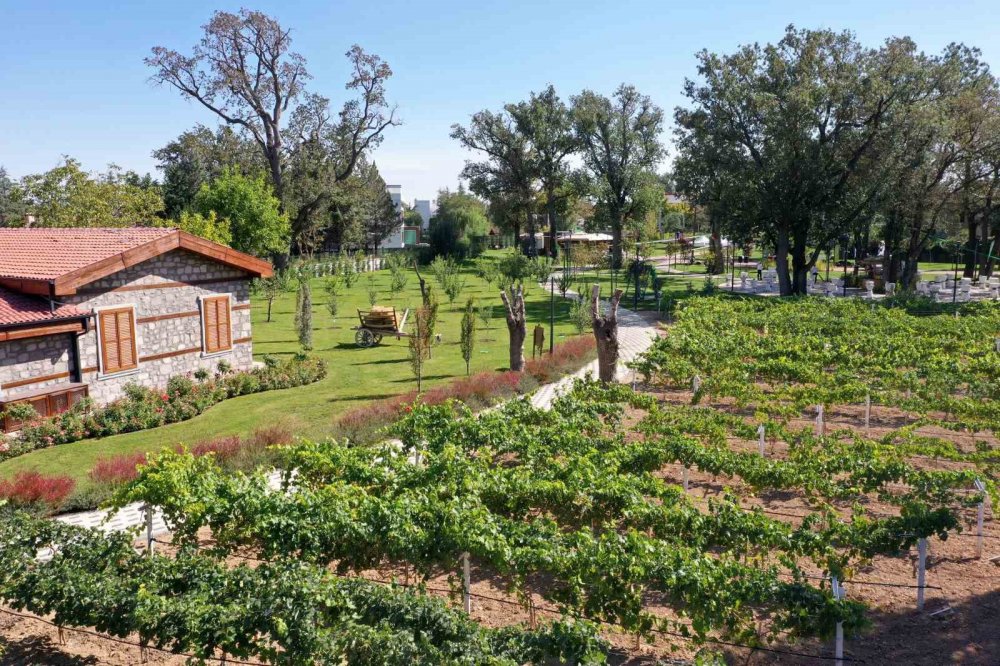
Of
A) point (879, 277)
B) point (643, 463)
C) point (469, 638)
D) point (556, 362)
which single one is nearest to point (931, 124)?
point (879, 277)

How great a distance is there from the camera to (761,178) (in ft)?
114

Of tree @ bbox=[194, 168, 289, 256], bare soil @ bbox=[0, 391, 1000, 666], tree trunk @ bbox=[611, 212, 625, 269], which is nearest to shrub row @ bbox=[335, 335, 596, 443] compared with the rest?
bare soil @ bbox=[0, 391, 1000, 666]

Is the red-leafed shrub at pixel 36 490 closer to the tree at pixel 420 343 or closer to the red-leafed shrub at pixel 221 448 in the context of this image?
the red-leafed shrub at pixel 221 448

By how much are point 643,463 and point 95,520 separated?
774 cm

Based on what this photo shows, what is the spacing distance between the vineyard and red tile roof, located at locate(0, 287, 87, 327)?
7575mm

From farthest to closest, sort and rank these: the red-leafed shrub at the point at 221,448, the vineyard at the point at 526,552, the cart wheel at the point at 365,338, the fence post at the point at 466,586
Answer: the cart wheel at the point at 365,338, the red-leafed shrub at the point at 221,448, the fence post at the point at 466,586, the vineyard at the point at 526,552

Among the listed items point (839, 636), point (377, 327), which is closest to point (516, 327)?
point (377, 327)

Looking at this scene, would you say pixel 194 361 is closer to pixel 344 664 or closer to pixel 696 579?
pixel 344 664

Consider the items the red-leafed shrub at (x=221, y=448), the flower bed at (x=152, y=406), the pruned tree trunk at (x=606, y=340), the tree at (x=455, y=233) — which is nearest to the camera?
the red-leafed shrub at (x=221, y=448)

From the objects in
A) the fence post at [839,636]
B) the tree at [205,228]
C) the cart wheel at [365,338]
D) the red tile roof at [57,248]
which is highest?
the tree at [205,228]

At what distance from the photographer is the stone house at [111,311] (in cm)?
1532

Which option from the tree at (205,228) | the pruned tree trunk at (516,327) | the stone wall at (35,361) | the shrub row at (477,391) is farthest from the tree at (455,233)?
the stone wall at (35,361)

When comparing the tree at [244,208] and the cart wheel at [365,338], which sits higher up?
the tree at [244,208]

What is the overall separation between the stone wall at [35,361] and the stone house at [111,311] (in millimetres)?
20
